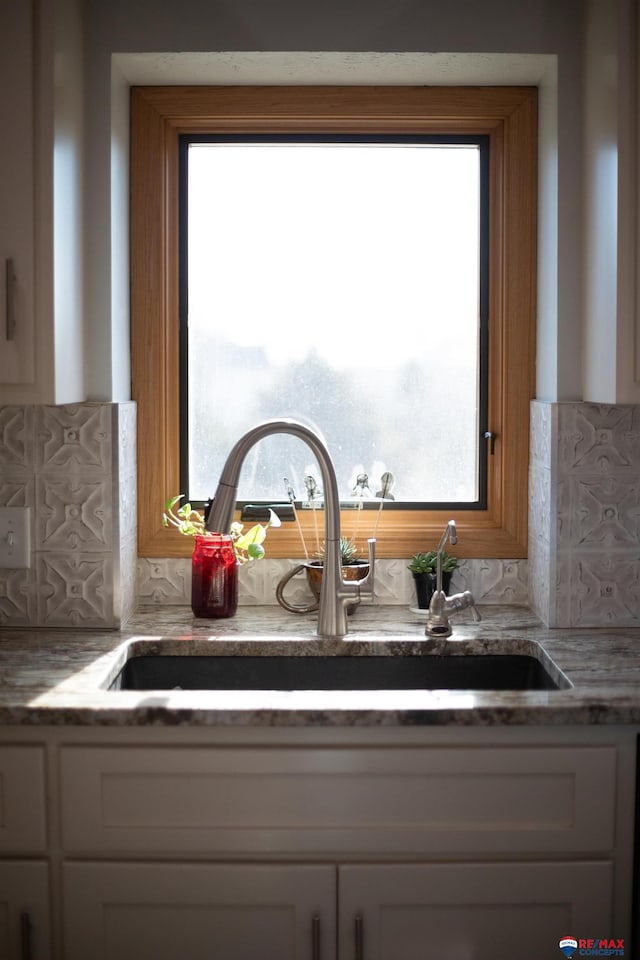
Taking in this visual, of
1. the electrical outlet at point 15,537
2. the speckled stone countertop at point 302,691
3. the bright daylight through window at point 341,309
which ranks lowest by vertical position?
the speckled stone countertop at point 302,691

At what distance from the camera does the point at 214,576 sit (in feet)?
7.83

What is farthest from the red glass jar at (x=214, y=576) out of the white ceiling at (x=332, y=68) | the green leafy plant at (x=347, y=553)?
the white ceiling at (x=332, y=68)

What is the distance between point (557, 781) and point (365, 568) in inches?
28.8

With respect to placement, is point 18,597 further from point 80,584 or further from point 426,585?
point 426,585

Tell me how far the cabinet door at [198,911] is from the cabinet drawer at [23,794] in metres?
0.09

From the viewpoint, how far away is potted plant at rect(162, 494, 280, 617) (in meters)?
2.39

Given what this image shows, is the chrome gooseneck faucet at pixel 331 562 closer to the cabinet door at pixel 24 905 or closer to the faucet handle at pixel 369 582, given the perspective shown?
the faucet handle at pixel 369 582

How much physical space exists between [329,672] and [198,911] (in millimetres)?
567

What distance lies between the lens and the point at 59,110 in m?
2.09

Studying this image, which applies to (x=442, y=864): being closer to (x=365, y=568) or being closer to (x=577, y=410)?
(x=365, y=568)

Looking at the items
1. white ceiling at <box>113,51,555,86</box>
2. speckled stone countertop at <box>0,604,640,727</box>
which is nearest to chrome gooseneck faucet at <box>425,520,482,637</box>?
speckled stone countertop at <box>0,604,640,727</box>

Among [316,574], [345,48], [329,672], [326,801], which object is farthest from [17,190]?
[326,801]

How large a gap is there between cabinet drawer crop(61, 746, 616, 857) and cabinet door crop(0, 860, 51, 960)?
3.1 inches

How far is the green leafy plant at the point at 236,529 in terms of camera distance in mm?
2412
